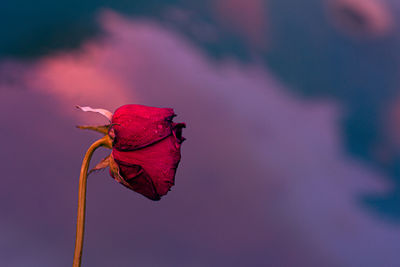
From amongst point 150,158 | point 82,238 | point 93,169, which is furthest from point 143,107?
point 82,238

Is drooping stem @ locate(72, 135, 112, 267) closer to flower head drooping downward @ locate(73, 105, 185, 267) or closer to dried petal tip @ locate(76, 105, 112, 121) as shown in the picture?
flower head drooping downward @ locate(73, 105, 185, 267)

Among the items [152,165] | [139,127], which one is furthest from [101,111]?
[152,165]

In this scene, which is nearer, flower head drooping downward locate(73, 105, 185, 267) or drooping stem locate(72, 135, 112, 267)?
drooping stem locate(72, 135, 112, 267)

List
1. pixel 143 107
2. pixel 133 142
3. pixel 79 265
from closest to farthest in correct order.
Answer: pixel 79 265 → pixel 133 142 → pixel 143 107

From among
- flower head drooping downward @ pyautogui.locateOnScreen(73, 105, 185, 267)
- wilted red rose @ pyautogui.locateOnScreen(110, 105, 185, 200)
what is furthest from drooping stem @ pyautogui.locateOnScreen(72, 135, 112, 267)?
wilted red rose @ pyautogui.locateOnScreen(110, 105, 185, 200)

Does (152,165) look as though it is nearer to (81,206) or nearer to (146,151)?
(146,151)

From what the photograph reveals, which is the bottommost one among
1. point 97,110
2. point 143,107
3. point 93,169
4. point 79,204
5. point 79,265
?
point 79,265

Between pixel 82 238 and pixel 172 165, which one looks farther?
pixel 172 165

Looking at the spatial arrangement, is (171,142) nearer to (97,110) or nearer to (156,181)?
(156,181)
